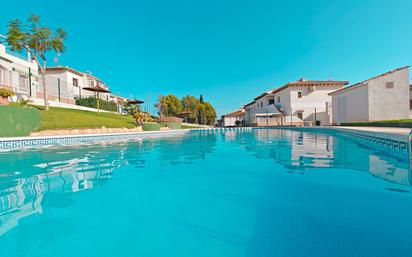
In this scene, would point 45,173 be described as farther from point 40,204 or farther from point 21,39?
point 21,39

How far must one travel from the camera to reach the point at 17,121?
9.52 meters

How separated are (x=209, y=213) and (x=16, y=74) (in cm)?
2338

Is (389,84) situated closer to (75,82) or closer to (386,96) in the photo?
(386,96)

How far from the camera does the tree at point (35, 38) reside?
13.5 metres

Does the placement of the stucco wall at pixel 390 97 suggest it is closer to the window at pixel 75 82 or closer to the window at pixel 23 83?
the window at pixel 23 83

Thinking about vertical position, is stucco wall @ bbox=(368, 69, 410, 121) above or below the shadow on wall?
above

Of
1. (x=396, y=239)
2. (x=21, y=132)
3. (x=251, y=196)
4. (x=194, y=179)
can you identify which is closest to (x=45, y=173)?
(x=194, y=179)

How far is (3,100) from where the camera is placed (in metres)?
10.7

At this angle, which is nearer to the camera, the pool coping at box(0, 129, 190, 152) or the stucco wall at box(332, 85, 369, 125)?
the pool coping at box(0, 129, 190, 152)

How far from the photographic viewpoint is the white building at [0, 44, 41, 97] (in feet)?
52.9

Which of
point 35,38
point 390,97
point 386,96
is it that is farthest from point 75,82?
point 390,97

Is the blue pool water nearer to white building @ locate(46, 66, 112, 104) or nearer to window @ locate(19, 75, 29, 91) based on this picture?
white building @ locate(46, 66, 112, 104)

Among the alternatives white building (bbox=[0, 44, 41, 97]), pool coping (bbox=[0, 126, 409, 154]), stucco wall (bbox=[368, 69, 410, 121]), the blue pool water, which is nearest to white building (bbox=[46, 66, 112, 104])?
white building (bbox=[0, 44, 41, 97])

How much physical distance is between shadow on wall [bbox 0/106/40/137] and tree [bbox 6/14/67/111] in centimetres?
342
